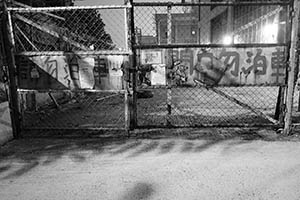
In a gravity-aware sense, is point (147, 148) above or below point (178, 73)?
below

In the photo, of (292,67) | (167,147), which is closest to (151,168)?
(167,147)

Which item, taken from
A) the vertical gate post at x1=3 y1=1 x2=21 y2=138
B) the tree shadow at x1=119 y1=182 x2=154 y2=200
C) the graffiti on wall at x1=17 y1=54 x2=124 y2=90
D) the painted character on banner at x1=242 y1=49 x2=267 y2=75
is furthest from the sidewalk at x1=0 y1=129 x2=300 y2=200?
the painted character on banner at x1=242 y1=49 x2=267 y2=75

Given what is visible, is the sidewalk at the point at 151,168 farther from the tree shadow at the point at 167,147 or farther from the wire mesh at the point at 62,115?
the wire mesh at the point at 62,115

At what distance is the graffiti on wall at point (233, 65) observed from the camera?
3.55 m

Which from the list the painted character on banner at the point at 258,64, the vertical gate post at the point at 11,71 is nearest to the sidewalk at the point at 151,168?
the vertical gate post at the point at 11,71

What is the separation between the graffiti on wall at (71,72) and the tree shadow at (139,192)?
6.21ft

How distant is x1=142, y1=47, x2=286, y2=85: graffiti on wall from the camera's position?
3.55 meters

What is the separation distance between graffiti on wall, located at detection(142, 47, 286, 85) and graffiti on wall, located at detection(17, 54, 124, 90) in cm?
115

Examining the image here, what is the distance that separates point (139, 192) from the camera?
2170mm

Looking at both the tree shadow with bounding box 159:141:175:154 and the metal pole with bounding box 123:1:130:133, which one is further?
the metal pole with bounding box 123:1:130:133

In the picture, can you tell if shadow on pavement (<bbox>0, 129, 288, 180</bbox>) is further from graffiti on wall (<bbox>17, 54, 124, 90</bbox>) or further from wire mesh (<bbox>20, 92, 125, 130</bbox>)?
graffiti on wall (<bbox>17, 54, 124, 90</bbox>)

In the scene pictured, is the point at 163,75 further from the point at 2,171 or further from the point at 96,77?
the point at 2,171

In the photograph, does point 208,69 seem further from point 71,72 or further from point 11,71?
point 11,71

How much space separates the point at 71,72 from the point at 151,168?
2.28 meters
